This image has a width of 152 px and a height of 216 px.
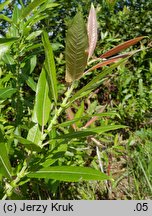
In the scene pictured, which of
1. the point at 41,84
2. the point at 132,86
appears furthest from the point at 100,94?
the point at 41,84

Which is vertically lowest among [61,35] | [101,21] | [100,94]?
[100,94]

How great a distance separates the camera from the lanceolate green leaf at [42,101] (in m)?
1.18

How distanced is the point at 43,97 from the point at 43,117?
6cm

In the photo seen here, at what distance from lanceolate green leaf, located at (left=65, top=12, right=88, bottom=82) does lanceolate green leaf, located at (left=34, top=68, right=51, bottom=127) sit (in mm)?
114

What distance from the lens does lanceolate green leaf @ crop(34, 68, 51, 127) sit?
118 cm

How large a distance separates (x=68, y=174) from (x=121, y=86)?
7.57 ft

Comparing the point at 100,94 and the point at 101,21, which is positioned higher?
the point at 101,21

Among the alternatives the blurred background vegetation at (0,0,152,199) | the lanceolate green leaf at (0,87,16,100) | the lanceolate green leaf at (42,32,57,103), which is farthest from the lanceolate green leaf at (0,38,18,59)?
the blurred background vegetation at (0,0,152,199)

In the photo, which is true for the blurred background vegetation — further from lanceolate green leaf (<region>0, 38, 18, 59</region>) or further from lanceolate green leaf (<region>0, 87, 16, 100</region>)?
lanceolate green leaf (<region>0, 38, 18, 59</region>)

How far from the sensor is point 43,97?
1.20 metres

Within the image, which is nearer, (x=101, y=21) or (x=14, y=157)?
(x=14, y=157)

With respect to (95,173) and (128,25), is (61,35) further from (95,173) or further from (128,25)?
(95,173)

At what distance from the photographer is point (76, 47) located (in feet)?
3.40

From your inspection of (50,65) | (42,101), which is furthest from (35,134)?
(50,65)
